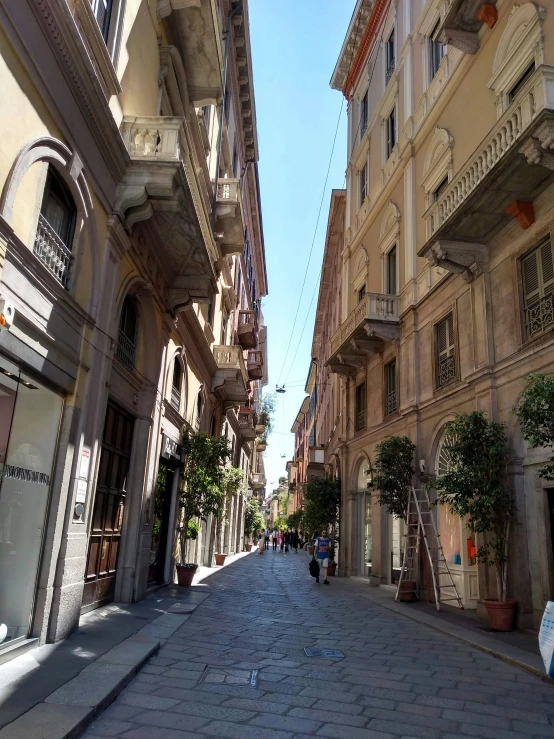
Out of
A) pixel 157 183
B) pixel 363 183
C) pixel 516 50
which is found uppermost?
pixel 363 183

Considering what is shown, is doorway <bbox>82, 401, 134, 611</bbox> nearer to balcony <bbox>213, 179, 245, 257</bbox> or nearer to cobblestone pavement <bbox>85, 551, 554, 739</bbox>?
cobblestone pavement <bbox>85, 551, 554, 739</bbox>

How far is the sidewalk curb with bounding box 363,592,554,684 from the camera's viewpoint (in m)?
6.70

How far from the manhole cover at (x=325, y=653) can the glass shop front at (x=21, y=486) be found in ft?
10.7

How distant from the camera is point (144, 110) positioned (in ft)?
30.9

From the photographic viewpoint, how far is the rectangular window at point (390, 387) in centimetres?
1705

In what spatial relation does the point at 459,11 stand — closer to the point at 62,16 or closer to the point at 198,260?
the point at 198,260

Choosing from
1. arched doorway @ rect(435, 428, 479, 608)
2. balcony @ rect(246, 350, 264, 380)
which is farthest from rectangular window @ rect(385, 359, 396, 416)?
balcony @ rect(246, 350, 264, 380)

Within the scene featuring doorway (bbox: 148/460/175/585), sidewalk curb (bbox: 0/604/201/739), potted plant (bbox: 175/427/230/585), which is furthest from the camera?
potted plant (bbox: 175/427/230/585)

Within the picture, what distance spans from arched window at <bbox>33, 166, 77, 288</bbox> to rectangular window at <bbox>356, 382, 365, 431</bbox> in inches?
551

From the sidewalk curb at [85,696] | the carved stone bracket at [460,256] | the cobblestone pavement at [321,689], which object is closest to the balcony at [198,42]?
the carved stone bracket at [460,256]

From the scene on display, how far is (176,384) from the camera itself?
46.4ft

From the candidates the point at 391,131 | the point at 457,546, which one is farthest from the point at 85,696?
the point at 391,131

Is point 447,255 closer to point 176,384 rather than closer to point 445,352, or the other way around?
point 445,352

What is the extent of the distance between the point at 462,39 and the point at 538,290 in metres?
6.59
